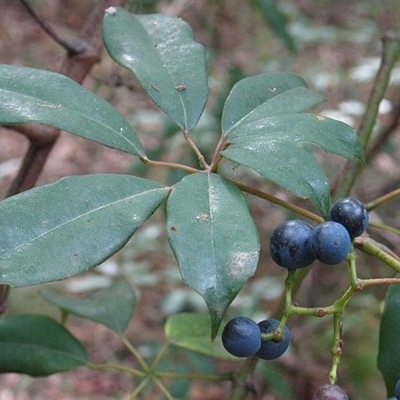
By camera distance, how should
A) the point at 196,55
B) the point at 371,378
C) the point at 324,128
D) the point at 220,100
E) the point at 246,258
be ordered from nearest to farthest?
the point at 246,258, the point at 324,128, the point at 196,55, the point at 220,100, the point at 371,378

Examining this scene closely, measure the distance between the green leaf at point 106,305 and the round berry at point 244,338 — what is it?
494 millimetres

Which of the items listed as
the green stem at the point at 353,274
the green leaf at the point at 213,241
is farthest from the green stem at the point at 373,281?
the green leaf at the point at 213,241

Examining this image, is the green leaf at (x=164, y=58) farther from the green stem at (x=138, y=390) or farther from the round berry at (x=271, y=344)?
the green stem at (x=138, y=390)

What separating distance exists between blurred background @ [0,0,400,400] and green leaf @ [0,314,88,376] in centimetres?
52

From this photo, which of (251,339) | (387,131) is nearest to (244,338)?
(251,339)

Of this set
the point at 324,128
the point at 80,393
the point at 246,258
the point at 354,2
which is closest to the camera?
the point at 246,258

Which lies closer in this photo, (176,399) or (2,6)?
(176,399)

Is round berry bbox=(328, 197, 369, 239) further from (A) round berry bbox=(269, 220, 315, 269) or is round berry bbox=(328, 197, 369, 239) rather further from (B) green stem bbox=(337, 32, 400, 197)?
(B) green stem bbox=(337, 32, 400, 197)

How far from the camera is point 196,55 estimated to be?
87cm

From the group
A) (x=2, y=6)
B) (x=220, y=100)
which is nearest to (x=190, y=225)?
(x=220, y=100)

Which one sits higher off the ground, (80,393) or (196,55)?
(196,55)

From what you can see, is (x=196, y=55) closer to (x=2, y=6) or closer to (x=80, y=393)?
(x=80, y=393)

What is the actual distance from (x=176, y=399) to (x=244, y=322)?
2.99 ft

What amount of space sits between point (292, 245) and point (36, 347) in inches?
19.2
